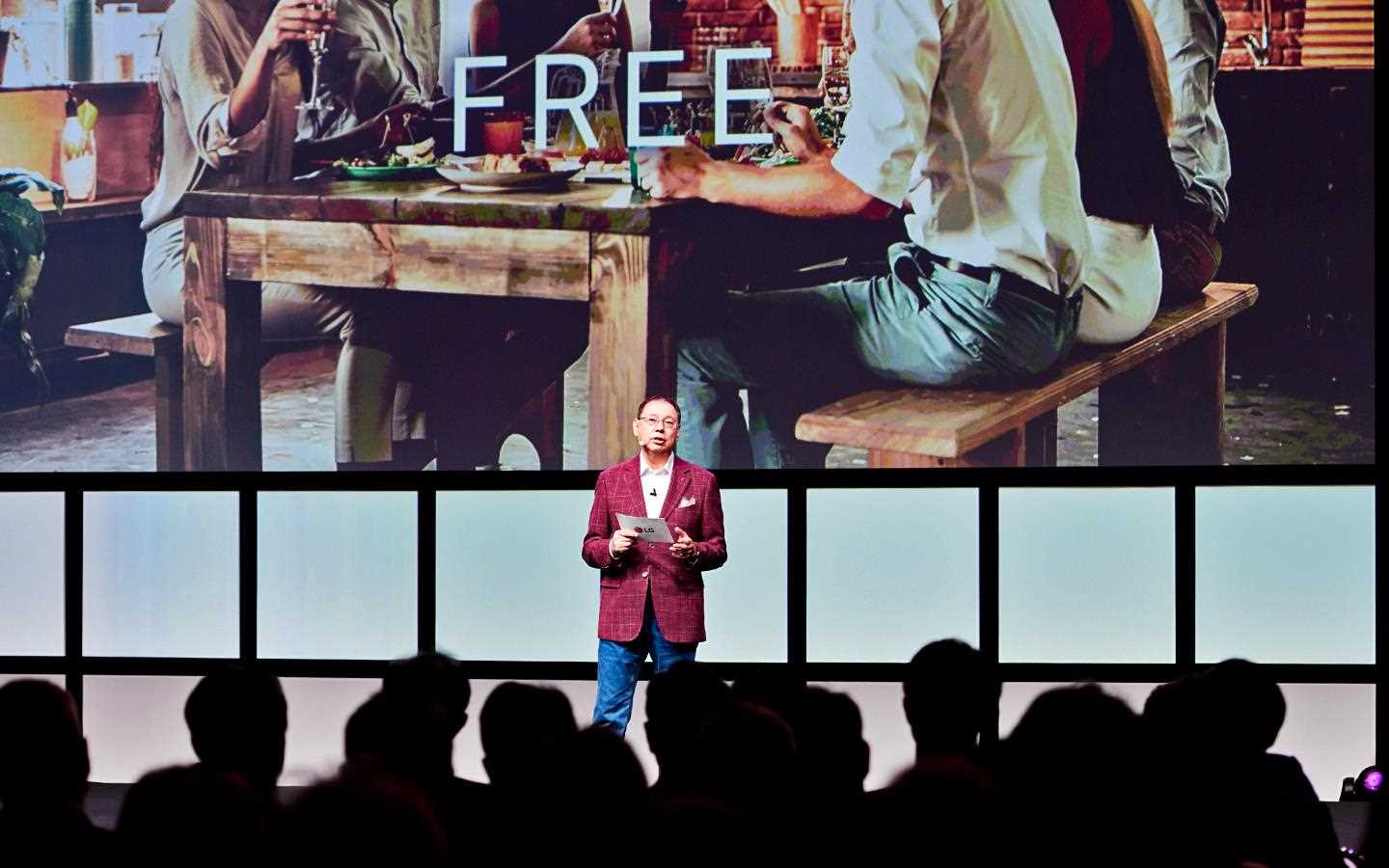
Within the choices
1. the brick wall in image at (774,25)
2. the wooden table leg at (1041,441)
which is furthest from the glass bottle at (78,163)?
the wooden table leg at (1041,441)

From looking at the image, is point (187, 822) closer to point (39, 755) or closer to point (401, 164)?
point (39, 755)

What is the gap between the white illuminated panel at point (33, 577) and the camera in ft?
20.1

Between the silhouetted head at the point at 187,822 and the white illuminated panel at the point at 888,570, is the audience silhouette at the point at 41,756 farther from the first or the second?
the white illuminated panel at the point at 888,570

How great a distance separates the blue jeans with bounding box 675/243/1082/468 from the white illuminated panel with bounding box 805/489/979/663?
0.26 m

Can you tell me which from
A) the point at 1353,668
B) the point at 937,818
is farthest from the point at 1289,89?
the point at 937,818

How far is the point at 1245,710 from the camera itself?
9.80 feet

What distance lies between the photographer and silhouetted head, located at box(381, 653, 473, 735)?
327 cm

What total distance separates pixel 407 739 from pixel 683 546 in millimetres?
2000

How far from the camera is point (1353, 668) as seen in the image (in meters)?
5.84

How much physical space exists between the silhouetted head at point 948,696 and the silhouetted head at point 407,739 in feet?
2.76

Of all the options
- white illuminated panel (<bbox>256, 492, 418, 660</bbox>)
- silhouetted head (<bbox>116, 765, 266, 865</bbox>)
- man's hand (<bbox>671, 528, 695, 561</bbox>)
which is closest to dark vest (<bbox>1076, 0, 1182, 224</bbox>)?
man's hand (<bbox>671, 528, 695, 561</bbox>)

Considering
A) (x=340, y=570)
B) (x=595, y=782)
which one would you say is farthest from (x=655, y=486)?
(x=595, y=782)

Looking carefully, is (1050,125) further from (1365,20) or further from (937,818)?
(937,818)

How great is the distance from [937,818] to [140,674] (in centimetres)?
479
